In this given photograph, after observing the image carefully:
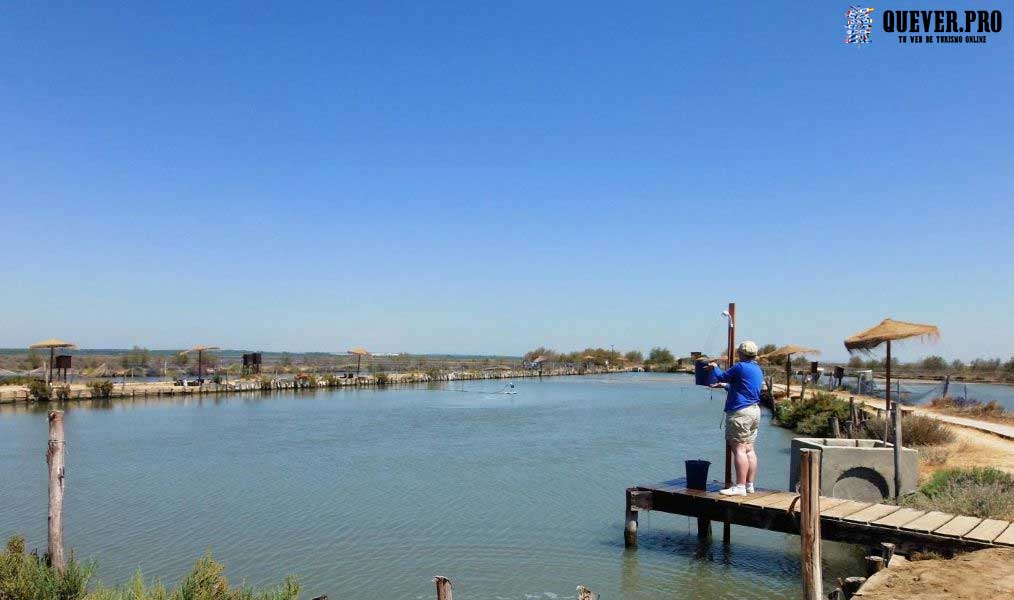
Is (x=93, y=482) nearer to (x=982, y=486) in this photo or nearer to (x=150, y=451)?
(x=150, y=451)

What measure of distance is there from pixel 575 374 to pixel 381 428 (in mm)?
54946

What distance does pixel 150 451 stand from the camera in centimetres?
1808

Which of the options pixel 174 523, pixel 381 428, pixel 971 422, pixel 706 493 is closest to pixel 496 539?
pixel 706 493

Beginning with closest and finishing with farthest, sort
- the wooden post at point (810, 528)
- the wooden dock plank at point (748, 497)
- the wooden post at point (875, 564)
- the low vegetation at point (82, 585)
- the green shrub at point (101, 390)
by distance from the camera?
the wooden post at point (810, 528) < the low vegetation at point (82, 585) < the wooden post at point (875, 564) < the wooden dock plank at point (748, 497) < the green shrub at point (101, 390)

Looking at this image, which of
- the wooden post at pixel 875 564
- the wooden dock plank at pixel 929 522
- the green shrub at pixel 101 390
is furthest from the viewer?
the green shrub at pixel 101 390

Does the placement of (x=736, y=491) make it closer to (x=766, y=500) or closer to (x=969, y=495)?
(x=766, y=500)

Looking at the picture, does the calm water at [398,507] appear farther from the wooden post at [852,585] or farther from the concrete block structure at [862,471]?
the wooden post at [852,585]

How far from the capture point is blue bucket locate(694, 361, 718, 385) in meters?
8.28

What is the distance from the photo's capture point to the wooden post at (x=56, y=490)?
6832 millimetres

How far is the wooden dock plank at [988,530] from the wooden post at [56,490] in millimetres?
8357

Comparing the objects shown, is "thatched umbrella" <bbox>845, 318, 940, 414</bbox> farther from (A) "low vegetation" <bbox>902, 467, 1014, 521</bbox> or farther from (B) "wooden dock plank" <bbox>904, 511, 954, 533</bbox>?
(B) "wooden dock plank" <bbox>904, 511, 954, 533</bbox>

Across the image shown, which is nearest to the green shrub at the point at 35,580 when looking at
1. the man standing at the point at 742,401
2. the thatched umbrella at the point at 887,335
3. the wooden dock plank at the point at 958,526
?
the man standing at the point at 742,401

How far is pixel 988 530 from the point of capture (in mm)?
6430

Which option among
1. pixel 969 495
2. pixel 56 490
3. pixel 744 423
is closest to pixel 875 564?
pixel 744 423
